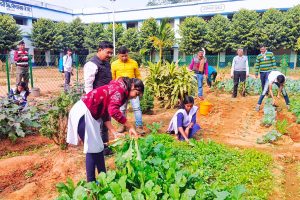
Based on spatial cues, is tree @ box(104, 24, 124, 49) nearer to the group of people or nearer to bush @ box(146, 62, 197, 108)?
the group of people

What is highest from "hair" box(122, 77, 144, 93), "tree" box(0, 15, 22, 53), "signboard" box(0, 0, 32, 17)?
"signboard" box(0, 0, 32, 17)

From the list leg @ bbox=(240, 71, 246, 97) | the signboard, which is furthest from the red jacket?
the signboard

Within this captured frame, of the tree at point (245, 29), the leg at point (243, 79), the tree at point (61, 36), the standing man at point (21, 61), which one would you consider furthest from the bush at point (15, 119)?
the tree at point (61, 36)

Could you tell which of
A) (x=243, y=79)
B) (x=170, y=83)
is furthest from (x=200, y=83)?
(x=243, y=79)

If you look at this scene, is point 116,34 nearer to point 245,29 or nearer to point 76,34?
point 76,34

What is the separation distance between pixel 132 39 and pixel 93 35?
14.1 feet

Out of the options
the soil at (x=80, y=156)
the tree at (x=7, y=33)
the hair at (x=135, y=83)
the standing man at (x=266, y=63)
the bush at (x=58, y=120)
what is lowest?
the soil at (x=80, y=156)

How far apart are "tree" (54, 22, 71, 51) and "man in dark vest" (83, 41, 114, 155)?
25.5m

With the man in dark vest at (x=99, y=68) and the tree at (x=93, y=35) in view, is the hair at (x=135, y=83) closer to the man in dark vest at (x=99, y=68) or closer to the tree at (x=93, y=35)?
the man in dark vest at (x=99, y=68)

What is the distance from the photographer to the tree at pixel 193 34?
26.1m

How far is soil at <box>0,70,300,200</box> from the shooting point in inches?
131

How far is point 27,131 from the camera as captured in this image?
532cm

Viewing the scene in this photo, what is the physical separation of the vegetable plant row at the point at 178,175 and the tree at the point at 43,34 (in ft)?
83.9

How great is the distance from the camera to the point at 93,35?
29875 mm
